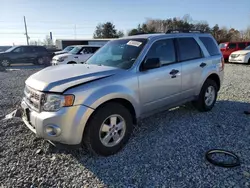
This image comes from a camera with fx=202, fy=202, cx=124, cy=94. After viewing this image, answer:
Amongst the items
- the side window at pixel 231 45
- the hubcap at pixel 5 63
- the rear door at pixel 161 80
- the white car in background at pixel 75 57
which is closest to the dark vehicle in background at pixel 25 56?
the hubcap at pixel 5 63

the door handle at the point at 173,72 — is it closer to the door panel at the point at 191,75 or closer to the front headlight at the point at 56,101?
the door panel at the point at 191,75

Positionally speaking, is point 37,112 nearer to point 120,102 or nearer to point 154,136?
point 120,102

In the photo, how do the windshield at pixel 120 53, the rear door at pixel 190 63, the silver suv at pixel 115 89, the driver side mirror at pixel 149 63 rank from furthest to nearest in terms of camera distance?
the rear door at pixel 190 63, the windshield at pixel 120 53, the driver side mirror at pixel 149 63, the silver suv at pixel 115 89

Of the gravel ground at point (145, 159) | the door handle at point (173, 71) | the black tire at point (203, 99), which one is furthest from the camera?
the black tire at point (203, 99)

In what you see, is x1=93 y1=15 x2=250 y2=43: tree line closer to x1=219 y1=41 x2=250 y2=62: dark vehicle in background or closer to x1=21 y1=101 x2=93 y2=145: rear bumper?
x1=219 y1=41 x2=250 y2=62: dark vehicle in background

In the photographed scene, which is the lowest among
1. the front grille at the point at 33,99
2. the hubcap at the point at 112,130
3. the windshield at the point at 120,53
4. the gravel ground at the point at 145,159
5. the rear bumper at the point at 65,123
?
the gravel ground at the point at 145,159

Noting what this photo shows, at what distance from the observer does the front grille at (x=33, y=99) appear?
105 inches

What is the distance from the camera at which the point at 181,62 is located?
3.96 metres

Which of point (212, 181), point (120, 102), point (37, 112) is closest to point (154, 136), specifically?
point (120, 102)

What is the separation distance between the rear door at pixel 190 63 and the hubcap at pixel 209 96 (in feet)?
1.76

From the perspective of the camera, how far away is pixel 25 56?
59.0 feet

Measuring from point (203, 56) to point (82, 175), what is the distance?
11.6 ft

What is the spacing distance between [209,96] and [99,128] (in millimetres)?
3096

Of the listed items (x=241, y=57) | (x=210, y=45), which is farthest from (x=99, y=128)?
(x=241, y=57)
